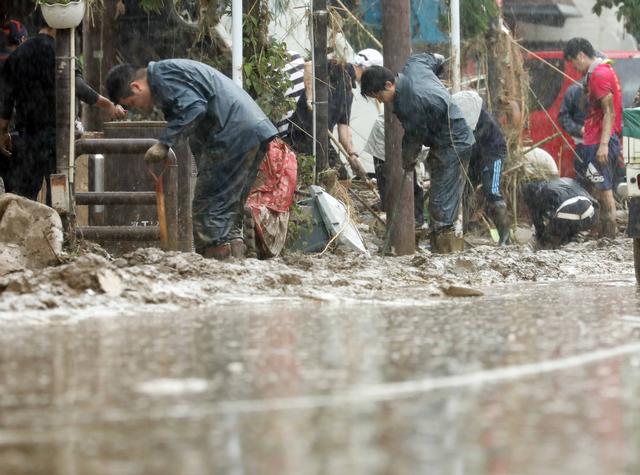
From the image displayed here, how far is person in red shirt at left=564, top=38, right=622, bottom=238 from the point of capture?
49.5 ft

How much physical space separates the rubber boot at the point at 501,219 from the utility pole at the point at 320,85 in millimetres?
1723

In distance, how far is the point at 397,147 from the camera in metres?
13.3

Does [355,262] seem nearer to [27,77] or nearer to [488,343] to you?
[27,77]

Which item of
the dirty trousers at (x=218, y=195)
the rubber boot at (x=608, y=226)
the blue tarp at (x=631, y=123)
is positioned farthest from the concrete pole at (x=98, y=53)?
the blue tarp at (x=631, y=123)

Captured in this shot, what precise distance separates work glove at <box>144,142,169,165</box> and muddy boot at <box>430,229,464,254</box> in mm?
3667

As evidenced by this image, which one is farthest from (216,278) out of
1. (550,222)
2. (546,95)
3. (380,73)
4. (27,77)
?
(546,95)

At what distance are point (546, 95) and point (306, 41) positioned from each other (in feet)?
18.0

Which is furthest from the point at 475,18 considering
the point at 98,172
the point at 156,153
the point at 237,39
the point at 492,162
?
the point at 156,153

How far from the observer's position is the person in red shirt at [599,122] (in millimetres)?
15078

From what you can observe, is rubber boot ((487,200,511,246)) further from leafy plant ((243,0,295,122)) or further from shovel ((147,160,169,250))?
shovel ((147,160,169,250))

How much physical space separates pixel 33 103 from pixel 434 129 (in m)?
3.55

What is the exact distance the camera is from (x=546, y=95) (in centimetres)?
1941

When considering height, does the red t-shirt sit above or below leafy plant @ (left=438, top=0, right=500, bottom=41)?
below

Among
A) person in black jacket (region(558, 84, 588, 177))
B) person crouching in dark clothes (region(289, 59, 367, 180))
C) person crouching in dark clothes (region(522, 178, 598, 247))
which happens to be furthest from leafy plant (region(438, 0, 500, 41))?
person crouching in dark clothes (region(522, 178, 598, 247))
